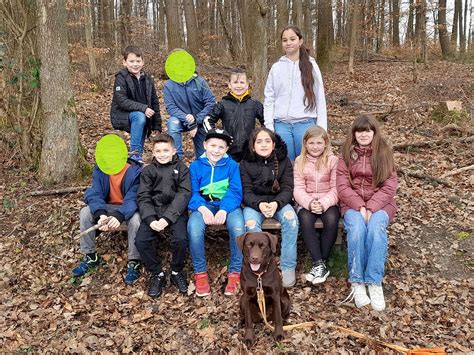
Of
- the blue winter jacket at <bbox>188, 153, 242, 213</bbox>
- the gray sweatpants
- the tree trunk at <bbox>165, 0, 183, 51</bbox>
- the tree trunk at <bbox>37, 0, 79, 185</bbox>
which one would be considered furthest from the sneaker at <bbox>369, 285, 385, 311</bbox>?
the tree trunk at <bbox>165, 0, 183, 51</bbox>

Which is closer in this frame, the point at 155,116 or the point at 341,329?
the point at 341,329

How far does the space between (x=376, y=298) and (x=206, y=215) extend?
1.93 m

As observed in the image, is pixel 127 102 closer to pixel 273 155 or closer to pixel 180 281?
pixel 273 155

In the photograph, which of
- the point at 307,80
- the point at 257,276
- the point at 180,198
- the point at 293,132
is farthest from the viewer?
the point at 293,132

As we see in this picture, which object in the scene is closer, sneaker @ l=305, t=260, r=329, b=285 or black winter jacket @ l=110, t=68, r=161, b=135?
Result: sneaker @ l=305, t=260, r=329, b=285

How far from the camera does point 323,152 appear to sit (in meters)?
4.86

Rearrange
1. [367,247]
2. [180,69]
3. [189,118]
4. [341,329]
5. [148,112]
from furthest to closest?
[148,112]
[180,69]
[189,118]
[367,247]
[341,329]

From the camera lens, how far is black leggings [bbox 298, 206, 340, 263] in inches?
182

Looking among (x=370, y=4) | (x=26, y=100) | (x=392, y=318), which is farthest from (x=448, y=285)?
(x=370, y=4)

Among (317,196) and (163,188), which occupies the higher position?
(163,188)

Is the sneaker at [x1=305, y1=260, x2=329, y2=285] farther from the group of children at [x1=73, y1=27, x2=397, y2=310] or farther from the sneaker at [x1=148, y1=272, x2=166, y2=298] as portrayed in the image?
the sneaker at [x1=148, y1=272, x2=166, y2=298]

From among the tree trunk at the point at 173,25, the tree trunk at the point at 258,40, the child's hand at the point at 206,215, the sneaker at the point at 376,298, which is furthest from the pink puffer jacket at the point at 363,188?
the tree trunk at the point at 173,25

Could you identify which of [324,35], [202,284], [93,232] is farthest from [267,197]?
[324,35]

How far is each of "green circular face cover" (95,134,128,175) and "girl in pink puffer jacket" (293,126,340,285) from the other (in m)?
2.03
